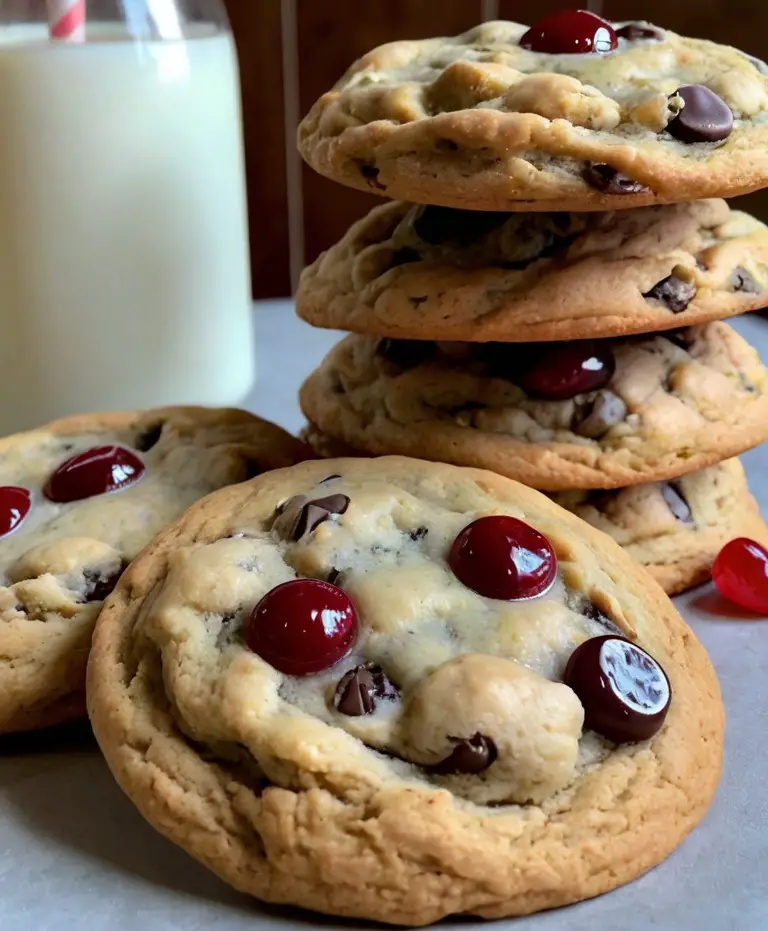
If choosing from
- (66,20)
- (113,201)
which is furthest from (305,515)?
(66,20)

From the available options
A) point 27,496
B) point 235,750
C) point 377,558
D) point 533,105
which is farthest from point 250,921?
point 533,105

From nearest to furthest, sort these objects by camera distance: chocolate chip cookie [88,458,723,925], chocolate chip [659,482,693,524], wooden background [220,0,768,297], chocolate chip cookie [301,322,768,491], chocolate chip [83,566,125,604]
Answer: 1. chocolate chip cookie [88,458,723,925]
2. chocolate chip [83,566,125,604]
3. chocolate chip cookie [301,322,768,491]
4. chocolate chip [659,482,693,524]
5. wooden background [220,0,768,297]

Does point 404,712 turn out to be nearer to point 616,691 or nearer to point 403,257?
point 616,691

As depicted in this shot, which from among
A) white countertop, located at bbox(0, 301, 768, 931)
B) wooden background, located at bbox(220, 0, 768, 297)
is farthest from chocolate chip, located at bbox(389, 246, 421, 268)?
wooden background, located at bbox(220, 0, 768, 297)

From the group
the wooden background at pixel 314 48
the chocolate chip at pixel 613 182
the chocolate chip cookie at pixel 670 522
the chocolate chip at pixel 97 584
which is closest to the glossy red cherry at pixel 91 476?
the chocolate chip at pixel 97 584

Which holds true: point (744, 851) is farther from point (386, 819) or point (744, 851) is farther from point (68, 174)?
point (68, 174)

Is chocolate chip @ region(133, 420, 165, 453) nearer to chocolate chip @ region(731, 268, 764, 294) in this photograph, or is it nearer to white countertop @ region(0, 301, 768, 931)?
white countertop @ region(0, 301, 768, 931)
